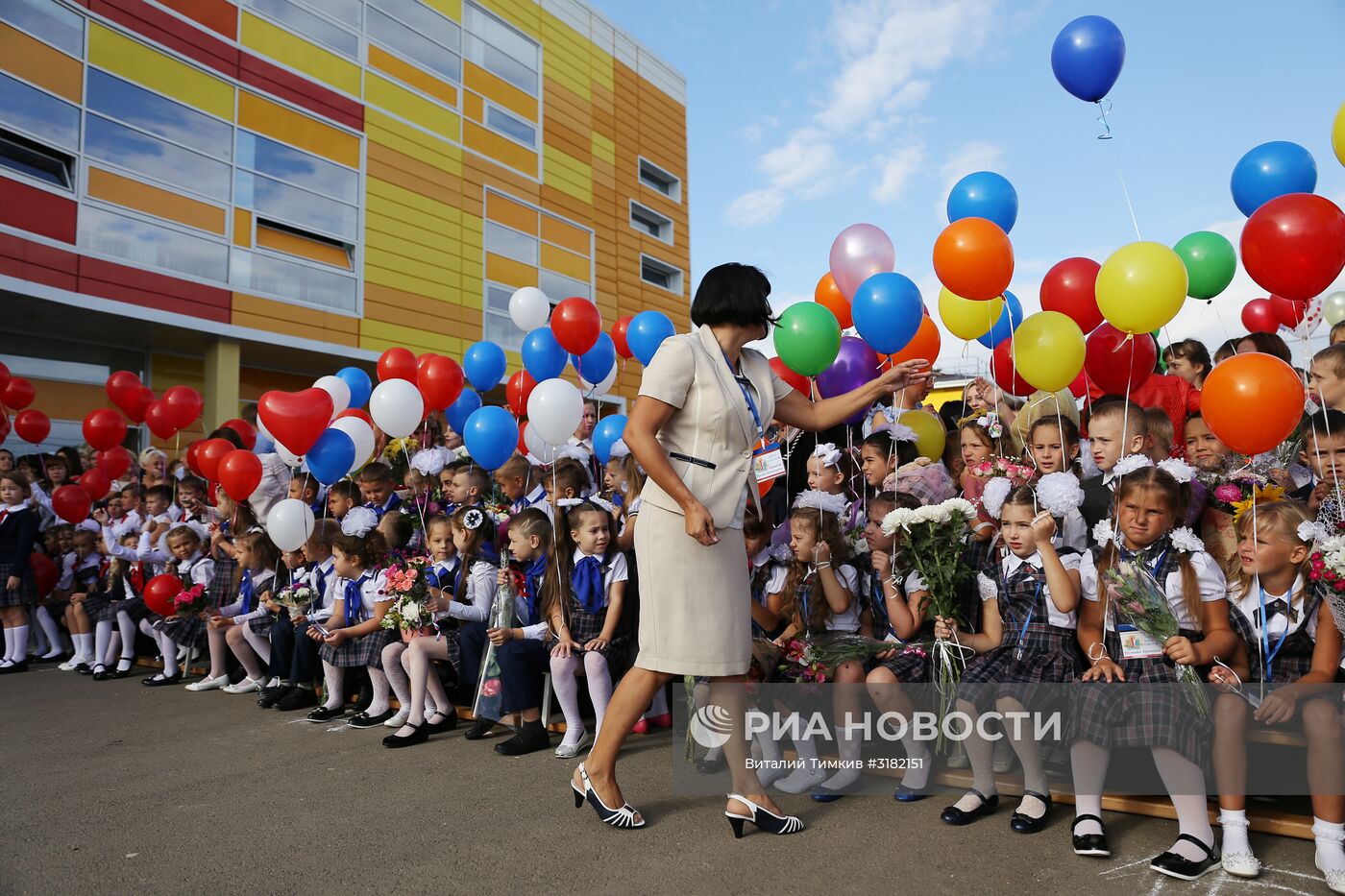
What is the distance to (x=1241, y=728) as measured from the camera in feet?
8.76

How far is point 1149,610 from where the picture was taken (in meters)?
2.83

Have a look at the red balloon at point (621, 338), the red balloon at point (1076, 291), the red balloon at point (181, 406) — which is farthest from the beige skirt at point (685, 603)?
the red balloon at point (181, 406)

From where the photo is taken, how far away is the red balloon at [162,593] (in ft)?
19.7

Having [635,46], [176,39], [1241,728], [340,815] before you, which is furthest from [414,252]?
[1241,728]

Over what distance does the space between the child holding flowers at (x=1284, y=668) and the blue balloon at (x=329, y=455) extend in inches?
→ 188

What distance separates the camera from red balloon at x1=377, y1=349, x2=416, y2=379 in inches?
272

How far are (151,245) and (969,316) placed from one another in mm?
10510

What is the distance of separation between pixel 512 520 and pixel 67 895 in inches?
98.2

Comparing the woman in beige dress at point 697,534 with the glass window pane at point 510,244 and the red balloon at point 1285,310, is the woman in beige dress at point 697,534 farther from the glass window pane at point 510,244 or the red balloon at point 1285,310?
the glass window pane at point 510,244

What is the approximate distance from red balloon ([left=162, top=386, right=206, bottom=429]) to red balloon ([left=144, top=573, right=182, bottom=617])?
6.80 feet

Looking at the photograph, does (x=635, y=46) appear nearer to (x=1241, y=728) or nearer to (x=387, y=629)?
(x=387, y=629)

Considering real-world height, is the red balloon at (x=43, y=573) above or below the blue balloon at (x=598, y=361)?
below

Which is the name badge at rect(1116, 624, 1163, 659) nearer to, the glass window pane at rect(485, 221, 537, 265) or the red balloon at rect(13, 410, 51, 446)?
the red balloon at rect(13, 410, 51, 446)

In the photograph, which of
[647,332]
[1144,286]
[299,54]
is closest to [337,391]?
[647,332]
